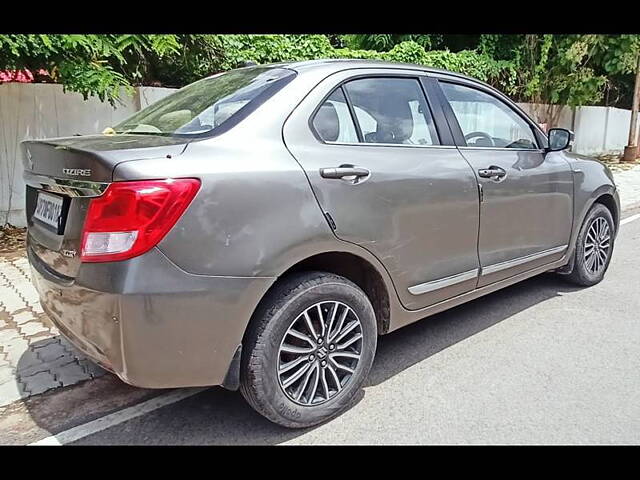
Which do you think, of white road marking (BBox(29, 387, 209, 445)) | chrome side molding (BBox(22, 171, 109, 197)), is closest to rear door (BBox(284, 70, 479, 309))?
chrome side molding (BBox(22, 171, 109, 197))

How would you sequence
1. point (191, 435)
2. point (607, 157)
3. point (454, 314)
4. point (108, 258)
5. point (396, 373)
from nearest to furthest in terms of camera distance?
point (108, 258) → point (191, 435) → point (396, 373) → point (454, 314) → point (607, 157)

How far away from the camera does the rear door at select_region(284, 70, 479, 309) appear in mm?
2508

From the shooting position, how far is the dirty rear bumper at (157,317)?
6.58 ft

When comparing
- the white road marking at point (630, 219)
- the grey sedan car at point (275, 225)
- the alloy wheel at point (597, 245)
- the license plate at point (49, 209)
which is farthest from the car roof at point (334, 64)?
the white road marking at point (630, 219)

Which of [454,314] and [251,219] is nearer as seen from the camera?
[251,219]

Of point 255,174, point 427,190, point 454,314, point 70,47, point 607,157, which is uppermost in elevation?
point 70,47

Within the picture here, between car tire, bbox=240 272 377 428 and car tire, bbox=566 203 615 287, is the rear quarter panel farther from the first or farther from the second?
car tire, bbox=240 272 377 428

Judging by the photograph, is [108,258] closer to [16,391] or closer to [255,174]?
[255,174]

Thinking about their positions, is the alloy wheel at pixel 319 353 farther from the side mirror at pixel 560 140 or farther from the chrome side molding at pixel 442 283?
the side mirror at pixel 560 140

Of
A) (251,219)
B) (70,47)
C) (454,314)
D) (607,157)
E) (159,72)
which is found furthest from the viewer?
(607,157)

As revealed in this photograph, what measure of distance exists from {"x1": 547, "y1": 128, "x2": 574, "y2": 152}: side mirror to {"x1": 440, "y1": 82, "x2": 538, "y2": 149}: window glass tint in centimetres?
17

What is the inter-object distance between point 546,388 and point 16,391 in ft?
9.86

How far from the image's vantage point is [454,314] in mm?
3926

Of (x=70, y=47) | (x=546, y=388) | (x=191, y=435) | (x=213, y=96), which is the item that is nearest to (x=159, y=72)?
(x=70, y=47)
